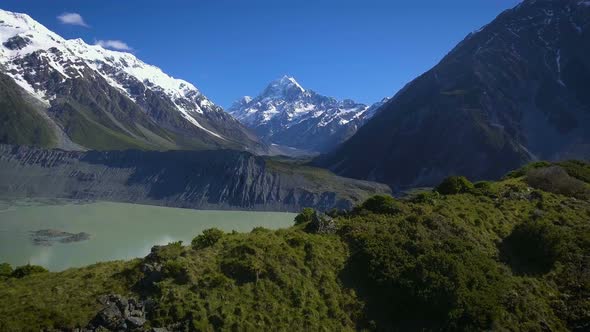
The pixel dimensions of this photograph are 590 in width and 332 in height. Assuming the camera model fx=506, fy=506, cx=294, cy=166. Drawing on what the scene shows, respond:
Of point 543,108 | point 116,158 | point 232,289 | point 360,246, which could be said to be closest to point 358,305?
point 360,246

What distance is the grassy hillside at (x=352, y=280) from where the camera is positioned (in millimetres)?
16625

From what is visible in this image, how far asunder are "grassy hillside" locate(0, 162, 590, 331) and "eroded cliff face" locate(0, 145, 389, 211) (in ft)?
309

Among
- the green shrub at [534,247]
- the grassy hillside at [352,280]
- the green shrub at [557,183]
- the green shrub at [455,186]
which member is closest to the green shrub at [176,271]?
the grassy hillside at [352,280]

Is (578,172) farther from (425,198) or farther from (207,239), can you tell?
(207,239)

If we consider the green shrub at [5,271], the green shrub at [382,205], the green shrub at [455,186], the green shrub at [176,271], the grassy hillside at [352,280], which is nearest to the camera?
the grassy hillside at [352,280]

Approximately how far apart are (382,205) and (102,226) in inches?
2660

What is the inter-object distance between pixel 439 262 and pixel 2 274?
1859cm

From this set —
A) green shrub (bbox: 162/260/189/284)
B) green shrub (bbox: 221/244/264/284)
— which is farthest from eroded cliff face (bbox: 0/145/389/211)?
green shrub (bbox: 162/260/189/284)

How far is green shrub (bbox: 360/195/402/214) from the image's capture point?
25.0m

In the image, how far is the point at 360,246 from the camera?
70.8ft

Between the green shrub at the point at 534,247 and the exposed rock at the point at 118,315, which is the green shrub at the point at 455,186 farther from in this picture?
the exposed rock at the point at 118,315

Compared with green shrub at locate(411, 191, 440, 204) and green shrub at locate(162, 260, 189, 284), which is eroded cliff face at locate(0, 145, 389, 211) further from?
green shrub at locate(162, 260, 189, 284)

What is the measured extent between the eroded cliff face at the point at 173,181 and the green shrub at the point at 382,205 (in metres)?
91.3

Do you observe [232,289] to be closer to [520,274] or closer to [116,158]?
[520,274]
